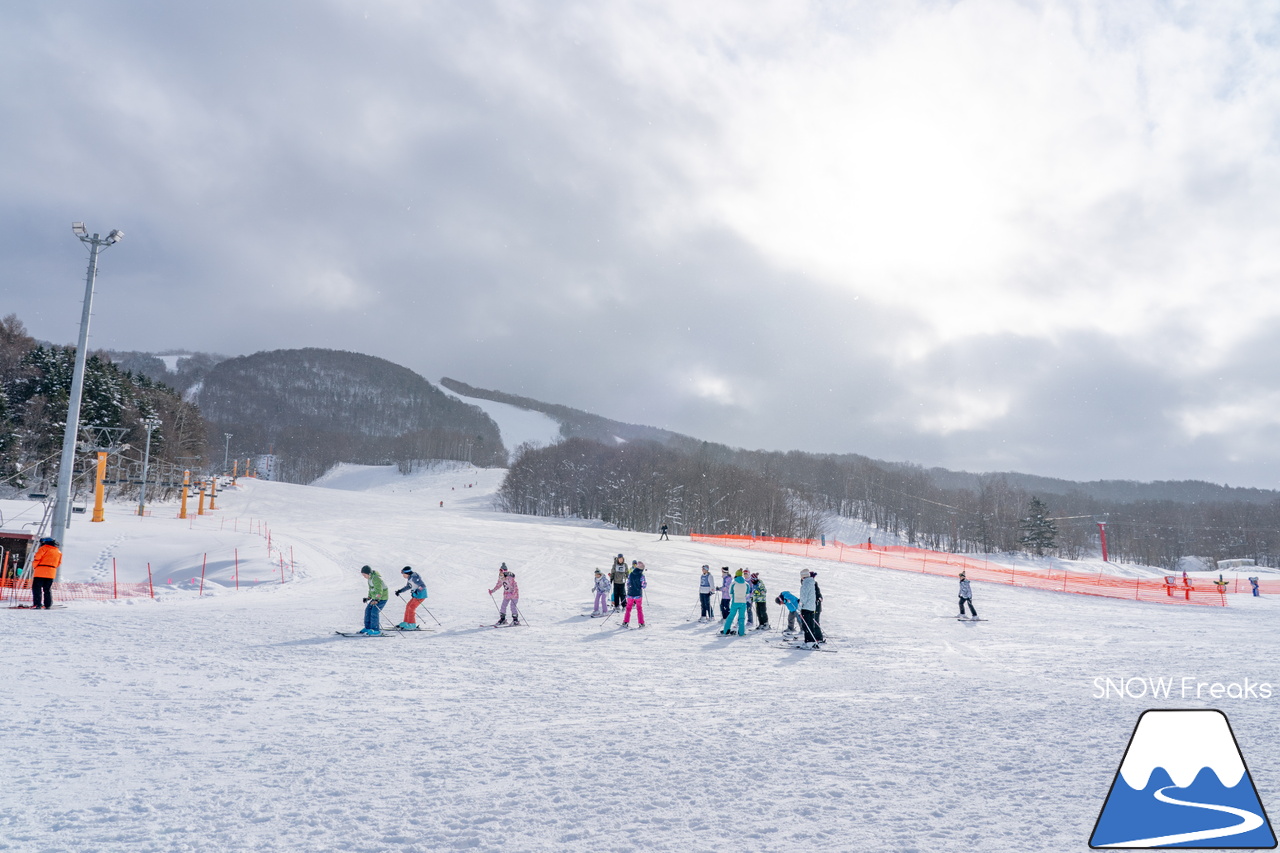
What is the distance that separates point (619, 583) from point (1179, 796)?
49.3 feet

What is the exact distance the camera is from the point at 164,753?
6.64 metres

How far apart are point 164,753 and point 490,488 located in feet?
402

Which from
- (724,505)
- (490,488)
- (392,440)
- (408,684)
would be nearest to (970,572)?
(408,684)

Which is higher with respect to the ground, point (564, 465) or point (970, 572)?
point (564, 465)

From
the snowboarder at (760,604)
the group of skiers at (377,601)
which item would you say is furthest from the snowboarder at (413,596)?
the snowboarder at (760,604)

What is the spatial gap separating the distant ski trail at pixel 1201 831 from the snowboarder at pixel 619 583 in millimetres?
14759

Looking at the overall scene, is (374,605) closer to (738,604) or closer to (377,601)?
(377,601)

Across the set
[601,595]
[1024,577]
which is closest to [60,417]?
[601,595]

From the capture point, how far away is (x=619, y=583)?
754 inches

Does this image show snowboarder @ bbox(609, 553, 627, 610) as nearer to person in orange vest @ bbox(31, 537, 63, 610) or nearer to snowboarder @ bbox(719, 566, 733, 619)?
snowboarder @ bbox(719, 566, 733, 619)

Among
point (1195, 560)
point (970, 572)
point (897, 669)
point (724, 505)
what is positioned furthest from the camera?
point (1195, 560)

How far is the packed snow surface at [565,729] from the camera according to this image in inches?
208

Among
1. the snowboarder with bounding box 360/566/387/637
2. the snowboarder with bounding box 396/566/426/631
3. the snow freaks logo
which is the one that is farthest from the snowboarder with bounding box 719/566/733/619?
the snow freaks logo

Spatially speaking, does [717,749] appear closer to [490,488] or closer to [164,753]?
[164,753]
